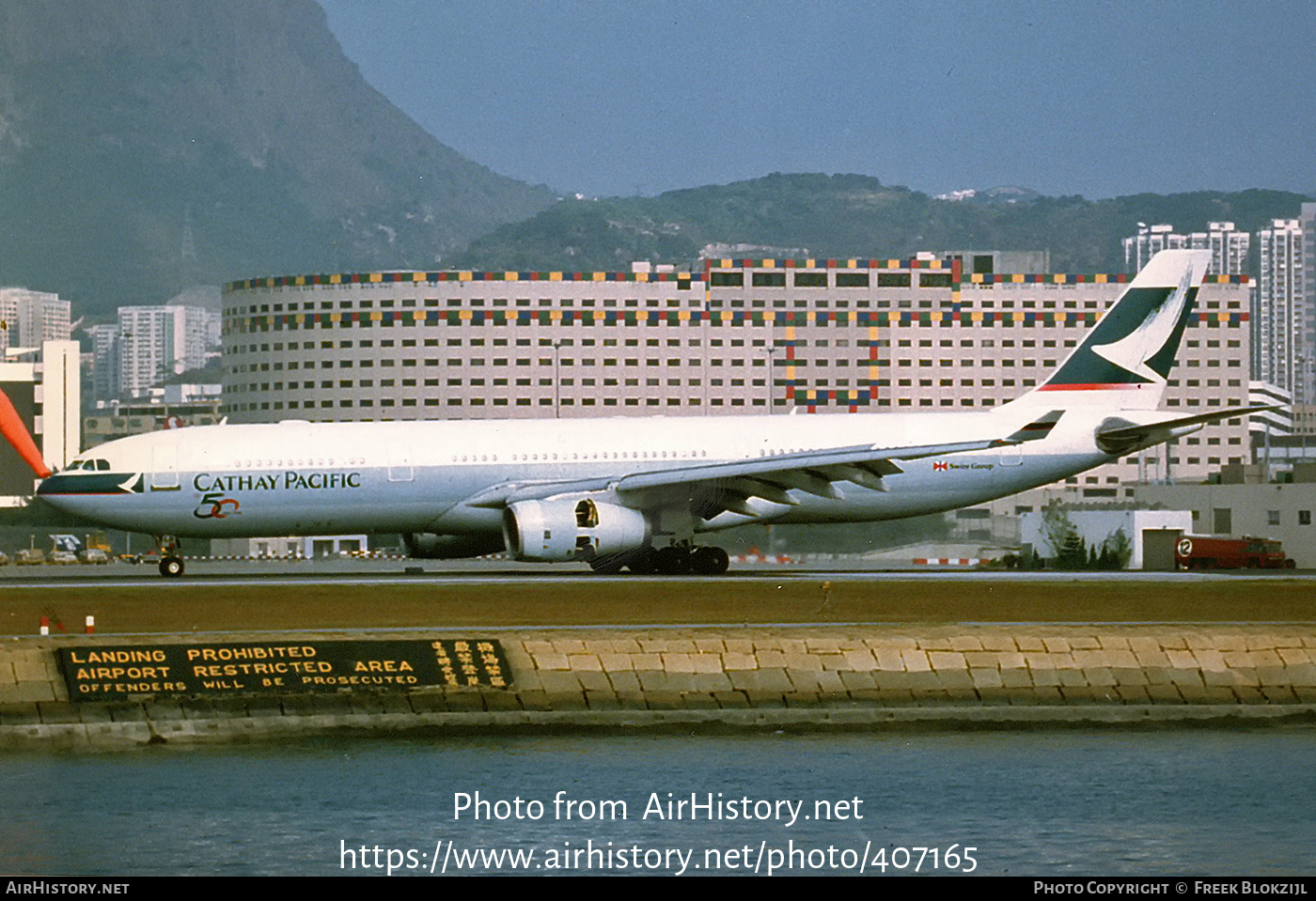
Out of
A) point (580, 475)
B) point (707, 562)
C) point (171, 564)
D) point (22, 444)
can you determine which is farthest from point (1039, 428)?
point (22, 444)

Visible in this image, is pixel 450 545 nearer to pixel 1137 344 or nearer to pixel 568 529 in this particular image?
pixel 568 529

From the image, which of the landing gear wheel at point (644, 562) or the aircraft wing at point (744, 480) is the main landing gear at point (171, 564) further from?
the landing gear wheel at point (644, 562)

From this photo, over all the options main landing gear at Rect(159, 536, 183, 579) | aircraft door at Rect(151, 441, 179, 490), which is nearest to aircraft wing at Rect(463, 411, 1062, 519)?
aircraft door at Rect(151, 441, 179, 490)

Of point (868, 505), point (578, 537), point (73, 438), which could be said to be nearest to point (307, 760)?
point (578, 537)

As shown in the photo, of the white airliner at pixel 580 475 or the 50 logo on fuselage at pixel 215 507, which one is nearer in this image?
the white airliner at pixel 580 475

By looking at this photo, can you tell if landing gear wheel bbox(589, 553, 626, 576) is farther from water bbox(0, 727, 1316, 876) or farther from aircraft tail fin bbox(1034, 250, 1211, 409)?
water bbox(0, 727, 1316, 876)

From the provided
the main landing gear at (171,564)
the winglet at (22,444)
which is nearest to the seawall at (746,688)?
the main landing gear at (171,564)
